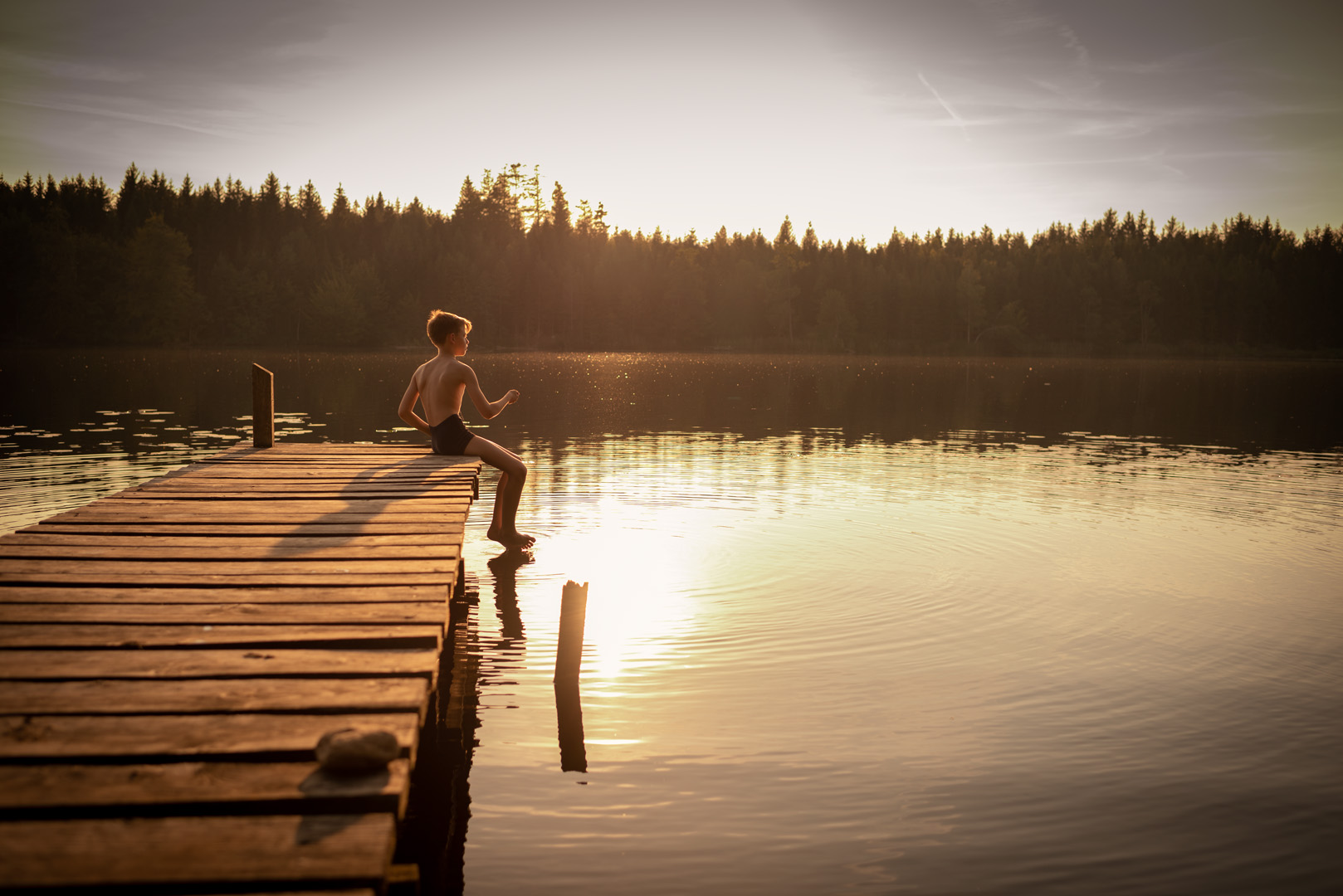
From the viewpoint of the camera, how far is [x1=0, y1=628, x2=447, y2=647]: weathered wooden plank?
4867mm

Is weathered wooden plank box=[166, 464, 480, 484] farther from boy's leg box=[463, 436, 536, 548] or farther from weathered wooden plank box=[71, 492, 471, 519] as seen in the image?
weathered wooden plank box=[71, 492, 471, 519]

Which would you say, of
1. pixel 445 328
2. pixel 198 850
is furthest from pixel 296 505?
pixel 198 850

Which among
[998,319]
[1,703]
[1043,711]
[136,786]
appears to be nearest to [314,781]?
[136,786]

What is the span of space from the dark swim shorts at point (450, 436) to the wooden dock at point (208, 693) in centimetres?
431

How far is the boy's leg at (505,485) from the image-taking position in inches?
491

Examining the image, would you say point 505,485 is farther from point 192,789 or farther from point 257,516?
point 192,789

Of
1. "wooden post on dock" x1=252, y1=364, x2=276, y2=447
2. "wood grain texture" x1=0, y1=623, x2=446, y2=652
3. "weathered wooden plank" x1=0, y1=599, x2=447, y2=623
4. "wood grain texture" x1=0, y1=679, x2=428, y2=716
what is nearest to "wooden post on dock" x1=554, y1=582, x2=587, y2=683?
"weathered wooden plank" x1=0, y1=599, x2=447, y2=623

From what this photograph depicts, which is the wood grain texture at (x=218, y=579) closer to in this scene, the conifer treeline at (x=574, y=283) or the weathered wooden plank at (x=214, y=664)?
the weathered wooden plank at (x=214, y=664)

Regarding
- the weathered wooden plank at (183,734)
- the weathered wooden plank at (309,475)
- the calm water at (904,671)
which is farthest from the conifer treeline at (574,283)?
the weathered wooden plank at (183,734)

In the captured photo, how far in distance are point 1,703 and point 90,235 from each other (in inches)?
5135

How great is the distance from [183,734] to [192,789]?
471mm

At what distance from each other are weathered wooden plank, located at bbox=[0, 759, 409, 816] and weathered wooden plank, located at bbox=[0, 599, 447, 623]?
1478 millimetres

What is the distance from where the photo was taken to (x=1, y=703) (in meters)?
4.03

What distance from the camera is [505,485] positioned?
12664mm
